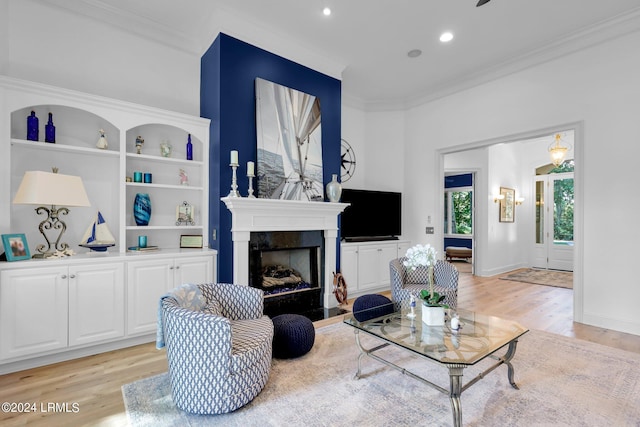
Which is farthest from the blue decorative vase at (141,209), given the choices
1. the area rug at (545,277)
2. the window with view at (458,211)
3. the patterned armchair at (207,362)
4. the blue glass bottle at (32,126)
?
the window with view at (458,211)

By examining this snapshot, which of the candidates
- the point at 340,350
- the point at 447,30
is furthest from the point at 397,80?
the point at 340,350

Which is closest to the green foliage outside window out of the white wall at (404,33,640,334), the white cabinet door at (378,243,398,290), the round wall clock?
the white cabinet door at (378,243,398,290)

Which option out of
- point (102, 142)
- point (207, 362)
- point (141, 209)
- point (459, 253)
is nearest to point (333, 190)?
point (141, 209)

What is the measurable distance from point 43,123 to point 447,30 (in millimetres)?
4462

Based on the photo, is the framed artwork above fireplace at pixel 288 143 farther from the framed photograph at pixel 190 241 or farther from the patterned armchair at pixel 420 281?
the patterned armchair at pixel 420 281

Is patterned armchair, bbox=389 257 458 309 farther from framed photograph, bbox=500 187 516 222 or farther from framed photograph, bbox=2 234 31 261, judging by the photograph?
framed photograph, bbox=500 187 516 222

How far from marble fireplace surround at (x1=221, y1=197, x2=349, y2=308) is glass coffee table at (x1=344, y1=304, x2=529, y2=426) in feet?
5.06

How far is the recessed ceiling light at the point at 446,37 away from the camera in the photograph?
379cm

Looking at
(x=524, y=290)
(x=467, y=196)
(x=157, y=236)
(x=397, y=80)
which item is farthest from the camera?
(x=467, y=196)

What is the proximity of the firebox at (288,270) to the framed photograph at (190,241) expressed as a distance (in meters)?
0.64

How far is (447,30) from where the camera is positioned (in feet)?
12.2

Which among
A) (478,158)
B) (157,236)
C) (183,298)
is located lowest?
(183,298)

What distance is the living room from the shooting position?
3080 millimetres

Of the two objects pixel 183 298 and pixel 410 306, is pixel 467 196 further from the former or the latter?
pixel 183 298
